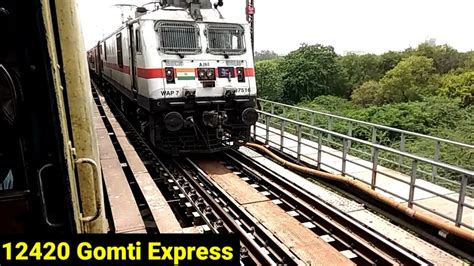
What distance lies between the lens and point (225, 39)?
9109 millimetres

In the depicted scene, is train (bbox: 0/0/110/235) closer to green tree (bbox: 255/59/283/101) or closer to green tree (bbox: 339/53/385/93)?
green tree (bbox: 255/59/283/101)

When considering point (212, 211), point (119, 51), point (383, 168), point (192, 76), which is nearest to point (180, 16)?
point (192, 76)

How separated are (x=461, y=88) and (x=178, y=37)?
1192 inches

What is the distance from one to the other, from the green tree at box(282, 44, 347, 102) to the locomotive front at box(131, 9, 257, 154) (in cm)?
3298

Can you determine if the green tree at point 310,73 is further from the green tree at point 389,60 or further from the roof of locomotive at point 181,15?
the roof of locomotive at point 181,15

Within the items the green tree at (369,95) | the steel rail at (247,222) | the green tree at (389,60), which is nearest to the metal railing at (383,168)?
the steel rail at (247,222)

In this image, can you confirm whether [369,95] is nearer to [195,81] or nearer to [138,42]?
[195,81]

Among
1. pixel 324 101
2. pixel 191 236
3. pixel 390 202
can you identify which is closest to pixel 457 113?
pixel 324 101

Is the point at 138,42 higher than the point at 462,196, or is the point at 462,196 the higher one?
the point at 138,42

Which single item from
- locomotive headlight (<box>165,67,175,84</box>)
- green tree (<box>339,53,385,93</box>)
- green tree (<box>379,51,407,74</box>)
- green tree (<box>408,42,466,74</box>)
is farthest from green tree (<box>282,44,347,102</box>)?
locomotive headlight (<box>165,67,175,84</box>)

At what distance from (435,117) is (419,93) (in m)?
11.3

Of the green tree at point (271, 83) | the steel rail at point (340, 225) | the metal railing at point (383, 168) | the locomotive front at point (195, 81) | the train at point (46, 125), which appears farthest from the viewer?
the green tree at point (271, 83)

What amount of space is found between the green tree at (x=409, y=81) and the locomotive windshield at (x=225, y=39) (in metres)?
30.9

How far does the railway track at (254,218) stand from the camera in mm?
4982
